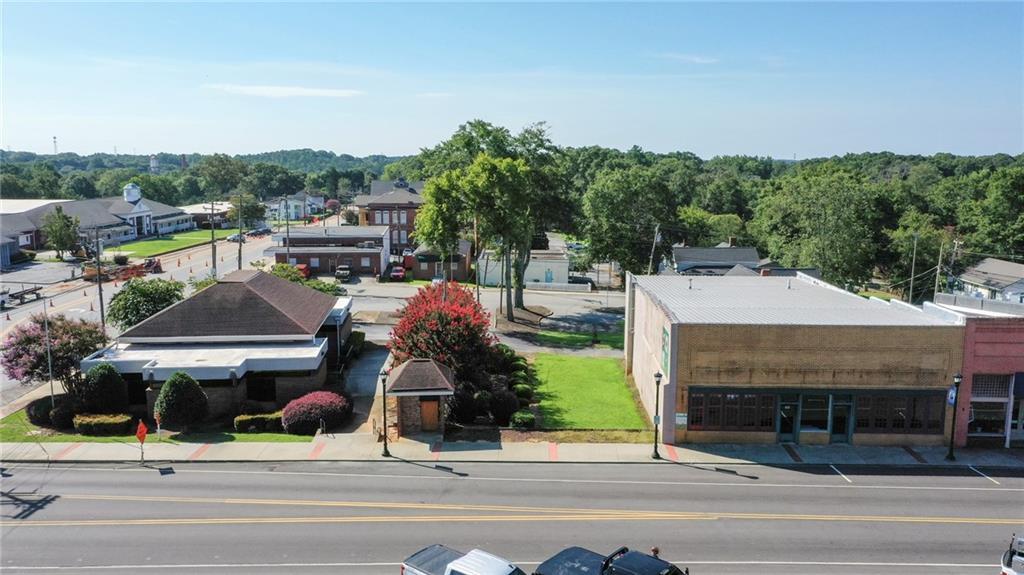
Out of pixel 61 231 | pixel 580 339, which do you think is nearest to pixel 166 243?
pixel 61 231

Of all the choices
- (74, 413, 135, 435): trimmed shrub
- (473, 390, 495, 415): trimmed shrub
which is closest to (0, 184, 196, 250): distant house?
(74, 413, 135, 435): trimmed shrub

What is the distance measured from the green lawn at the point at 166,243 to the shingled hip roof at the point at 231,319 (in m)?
60.5

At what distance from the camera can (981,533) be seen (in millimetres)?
23312

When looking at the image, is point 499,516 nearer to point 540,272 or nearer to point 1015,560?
point 1015,560

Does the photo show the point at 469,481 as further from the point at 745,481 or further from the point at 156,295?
the point at 156,295

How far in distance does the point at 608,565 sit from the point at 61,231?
297 feet

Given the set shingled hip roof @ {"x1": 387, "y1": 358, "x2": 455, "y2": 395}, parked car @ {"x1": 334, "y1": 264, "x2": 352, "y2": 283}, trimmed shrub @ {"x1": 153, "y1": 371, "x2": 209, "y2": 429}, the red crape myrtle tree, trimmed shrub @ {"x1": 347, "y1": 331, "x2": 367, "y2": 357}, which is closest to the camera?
shingled hip roof @ {"x1": 387, "y1": 358, "x2": 455, "y2": 395}

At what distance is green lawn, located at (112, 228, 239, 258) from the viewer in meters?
97.8

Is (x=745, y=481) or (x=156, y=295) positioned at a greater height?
(x=156, y=295)

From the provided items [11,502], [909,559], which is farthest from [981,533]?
[11,502]

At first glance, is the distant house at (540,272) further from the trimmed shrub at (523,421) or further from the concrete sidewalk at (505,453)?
the concrete sidewalk at (505,453)

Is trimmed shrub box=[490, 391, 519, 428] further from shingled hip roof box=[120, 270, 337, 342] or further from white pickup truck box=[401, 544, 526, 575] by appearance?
white pickup truck box=[401, 544, 526, 575]

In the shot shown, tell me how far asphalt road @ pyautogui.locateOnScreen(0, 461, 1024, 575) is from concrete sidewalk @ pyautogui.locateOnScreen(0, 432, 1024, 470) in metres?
0.92

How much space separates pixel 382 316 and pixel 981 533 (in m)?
45.4
